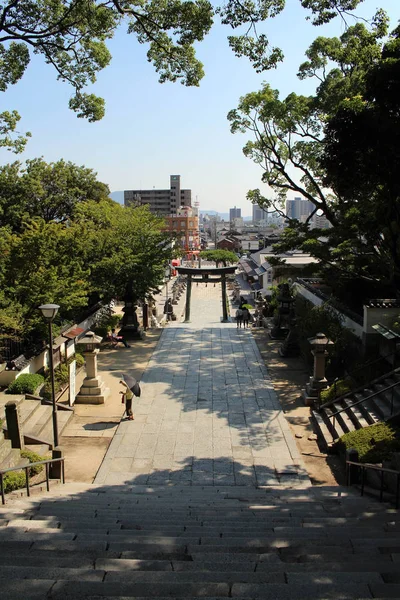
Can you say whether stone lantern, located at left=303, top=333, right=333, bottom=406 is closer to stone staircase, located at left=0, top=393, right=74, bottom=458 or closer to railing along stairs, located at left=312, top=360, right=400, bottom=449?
railing along stairs, located at left=312, top=360, right=400, bottom=449

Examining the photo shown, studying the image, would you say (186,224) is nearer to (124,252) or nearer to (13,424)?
(124,252)

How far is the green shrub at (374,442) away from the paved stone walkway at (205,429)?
3.79 ft

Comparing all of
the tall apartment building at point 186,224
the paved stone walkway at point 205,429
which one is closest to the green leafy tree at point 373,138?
the paved stone walkway at point 205,429

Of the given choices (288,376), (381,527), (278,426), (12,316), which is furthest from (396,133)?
(12,316)

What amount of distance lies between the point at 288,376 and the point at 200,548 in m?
11.4

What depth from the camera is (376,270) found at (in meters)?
14.5

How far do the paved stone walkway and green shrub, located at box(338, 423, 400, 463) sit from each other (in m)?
1.15

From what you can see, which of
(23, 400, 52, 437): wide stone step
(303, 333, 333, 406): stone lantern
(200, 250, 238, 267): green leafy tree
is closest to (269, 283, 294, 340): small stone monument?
(303, 333, 333, 406): stone lantern

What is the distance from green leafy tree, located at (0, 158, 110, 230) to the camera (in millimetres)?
29016

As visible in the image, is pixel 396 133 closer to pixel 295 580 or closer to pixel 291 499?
pixel 291 499

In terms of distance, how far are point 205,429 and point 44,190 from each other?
25297 millimetres

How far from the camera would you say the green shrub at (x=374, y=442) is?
886 cm

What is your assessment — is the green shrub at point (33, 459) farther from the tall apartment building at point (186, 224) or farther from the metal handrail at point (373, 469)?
the tall apartment building at point (186, 224)

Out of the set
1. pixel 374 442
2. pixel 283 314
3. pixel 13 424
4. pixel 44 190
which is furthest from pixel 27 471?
pixel 44 190
